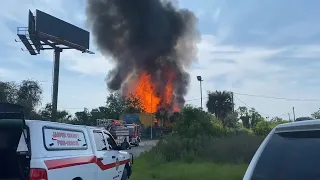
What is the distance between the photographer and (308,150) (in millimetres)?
3145

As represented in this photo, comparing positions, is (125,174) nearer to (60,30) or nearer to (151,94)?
(60,30)

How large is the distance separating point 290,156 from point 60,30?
58178 mm

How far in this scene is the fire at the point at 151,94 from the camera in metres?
62.5

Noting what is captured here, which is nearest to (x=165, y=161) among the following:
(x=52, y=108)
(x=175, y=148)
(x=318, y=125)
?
(x=175, y=148)

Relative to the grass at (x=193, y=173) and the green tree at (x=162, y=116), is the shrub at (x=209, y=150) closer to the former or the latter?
the grass at (x=193, y=173)

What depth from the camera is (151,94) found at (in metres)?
64.8

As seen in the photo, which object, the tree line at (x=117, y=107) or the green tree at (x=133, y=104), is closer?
the tree line at (x=117, y=107)

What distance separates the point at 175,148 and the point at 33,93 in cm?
3697

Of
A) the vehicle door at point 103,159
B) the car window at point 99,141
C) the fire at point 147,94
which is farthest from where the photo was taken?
the fire at point 147,94

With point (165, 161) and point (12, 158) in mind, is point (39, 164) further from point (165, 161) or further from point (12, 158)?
point (165, 161)

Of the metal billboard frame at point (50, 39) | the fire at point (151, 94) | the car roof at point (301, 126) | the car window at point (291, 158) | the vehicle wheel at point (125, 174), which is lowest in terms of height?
the vehicle wheel at point (125, 174)

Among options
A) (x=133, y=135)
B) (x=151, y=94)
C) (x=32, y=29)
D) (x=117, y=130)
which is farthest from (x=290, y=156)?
(x=151, y=94)

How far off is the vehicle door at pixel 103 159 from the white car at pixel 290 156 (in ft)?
18.7

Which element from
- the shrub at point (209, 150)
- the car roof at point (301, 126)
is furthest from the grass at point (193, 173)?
the car roof at point (301, 126)
